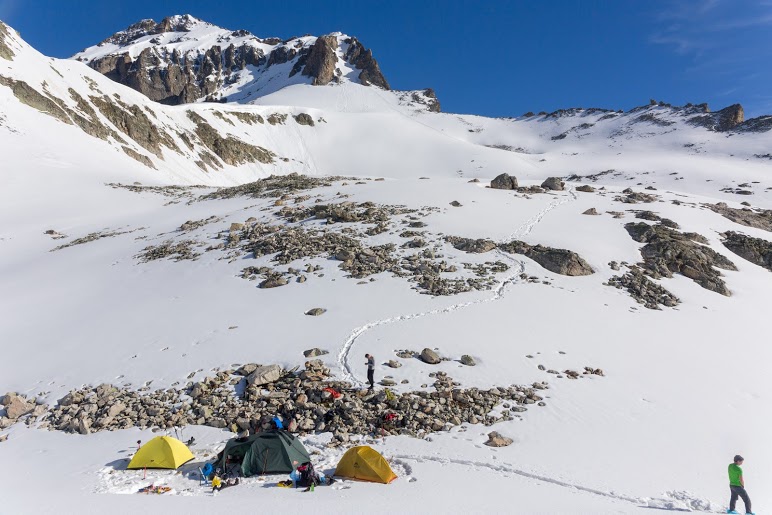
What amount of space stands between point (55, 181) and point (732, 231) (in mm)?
69327

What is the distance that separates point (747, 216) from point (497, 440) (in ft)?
128

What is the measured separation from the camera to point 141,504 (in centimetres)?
875

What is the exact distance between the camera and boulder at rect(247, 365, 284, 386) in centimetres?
1354

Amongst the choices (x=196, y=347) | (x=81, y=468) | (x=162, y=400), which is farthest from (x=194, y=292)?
(x=81, y=468)

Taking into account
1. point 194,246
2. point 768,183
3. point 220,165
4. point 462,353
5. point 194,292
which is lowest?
point 462,353

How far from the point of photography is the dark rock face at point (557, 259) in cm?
2306

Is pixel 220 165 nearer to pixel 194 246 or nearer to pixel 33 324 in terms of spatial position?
pixel 194 246

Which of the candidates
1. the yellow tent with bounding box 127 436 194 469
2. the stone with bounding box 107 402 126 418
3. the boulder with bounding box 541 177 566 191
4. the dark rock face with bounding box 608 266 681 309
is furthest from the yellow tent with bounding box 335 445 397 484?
the boulder with bounding box 541 177 566 191

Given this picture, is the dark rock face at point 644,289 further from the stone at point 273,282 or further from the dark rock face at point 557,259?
the stone at point 273,282

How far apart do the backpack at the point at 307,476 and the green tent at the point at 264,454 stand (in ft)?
1.44

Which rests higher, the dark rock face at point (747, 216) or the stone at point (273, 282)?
the dark rock face at point (747, 216)

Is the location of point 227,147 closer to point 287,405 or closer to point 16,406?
point 16,406

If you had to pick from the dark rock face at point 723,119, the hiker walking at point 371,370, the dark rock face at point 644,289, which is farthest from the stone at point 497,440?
the dark rock face at point 723,119

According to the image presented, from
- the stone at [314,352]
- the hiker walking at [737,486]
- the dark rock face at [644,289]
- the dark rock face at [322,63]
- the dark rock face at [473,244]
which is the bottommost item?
the hiker walking at [737,486]
